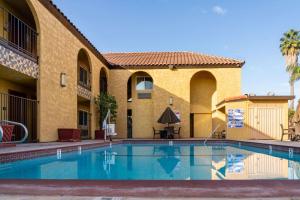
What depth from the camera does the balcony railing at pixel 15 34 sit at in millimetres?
11482

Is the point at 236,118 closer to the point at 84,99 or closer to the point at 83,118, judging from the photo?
the point at 84,99

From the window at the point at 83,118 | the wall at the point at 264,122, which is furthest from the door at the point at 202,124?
the window at the point at 83,118

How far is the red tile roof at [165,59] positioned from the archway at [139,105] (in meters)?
1.08

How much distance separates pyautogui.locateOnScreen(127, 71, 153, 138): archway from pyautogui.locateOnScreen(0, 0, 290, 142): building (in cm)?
7

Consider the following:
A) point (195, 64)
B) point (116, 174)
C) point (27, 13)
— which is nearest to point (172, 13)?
point (195, 64)

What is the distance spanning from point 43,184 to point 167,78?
18.0m

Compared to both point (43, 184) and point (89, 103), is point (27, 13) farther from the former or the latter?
point (43, 184)

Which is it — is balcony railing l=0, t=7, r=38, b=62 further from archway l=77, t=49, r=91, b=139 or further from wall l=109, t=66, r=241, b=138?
wall l=109, t=66, r=241, b=138

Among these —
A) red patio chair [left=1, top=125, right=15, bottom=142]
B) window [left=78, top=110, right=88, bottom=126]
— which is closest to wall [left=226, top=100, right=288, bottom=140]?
window [left=78, top=110, right=88, bottom=126]

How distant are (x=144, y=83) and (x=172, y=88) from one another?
2276 millimetres

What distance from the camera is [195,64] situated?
20984 mm

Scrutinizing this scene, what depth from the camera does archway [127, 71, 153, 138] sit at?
21922mm

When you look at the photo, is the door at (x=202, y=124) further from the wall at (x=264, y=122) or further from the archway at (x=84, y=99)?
the archway at (x=84, y=99)

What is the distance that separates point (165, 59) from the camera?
22.6 m
